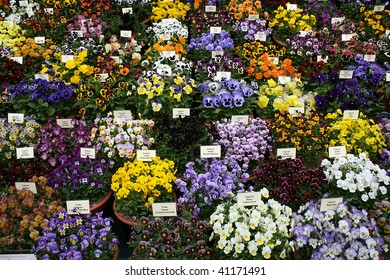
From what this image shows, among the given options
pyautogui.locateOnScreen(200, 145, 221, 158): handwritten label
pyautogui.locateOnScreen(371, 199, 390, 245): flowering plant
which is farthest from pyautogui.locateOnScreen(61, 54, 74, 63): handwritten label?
pyautogui.locateOnScreen(371, 199, 390, 245): flowering plant

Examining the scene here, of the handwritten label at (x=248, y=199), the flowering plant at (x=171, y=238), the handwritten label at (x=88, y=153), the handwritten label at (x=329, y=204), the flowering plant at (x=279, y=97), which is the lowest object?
the flowering plant at (x=171, y=238)

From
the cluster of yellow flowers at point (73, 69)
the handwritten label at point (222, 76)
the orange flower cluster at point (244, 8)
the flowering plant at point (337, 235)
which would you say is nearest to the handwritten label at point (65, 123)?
the cluster of yellow flowers at point (73, 69)

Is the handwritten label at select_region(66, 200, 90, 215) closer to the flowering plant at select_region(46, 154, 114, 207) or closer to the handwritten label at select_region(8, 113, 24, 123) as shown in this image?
the flowering plant at select_region(46, 154, 114, 207)

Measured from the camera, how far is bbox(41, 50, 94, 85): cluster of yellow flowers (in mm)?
4910

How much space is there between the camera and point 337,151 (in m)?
3.99

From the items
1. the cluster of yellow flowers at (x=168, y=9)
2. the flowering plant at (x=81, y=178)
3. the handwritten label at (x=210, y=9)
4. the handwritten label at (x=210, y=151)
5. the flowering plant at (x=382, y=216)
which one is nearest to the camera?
the flowering plant at (x=382, y=216)

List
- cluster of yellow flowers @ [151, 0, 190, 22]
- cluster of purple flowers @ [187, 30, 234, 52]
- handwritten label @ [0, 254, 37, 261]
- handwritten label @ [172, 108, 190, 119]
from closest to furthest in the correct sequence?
handwritten label @ [0, 254, 37, 261] → handwritten label @ [172, 108, 190, 119] → cluster of purple flowers @ [187, 30, 234, 52] → cluster of yellow flowers @ [151, 0, 190, 22]

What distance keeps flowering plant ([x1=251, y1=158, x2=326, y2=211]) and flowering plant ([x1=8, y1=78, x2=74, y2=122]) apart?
8.36 ft

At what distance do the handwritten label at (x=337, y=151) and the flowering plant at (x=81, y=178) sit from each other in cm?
233

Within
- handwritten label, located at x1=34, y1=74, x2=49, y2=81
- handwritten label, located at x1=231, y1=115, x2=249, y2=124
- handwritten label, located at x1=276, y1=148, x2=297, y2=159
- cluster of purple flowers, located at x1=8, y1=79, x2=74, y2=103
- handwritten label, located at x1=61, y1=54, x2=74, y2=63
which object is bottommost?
handwritten label, located at x1=276, y1=148, x2=297, y2=159

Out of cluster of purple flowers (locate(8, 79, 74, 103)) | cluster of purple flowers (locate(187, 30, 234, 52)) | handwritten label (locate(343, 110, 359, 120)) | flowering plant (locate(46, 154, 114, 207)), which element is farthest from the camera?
cluster of purple flowers (locate(187, 30, 234, 52))

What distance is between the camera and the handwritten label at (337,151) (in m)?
3.98

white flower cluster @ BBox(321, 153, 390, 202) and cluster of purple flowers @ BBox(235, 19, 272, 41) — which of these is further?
cluster of purple flowers @ BBox(235, 19, 272, 41)

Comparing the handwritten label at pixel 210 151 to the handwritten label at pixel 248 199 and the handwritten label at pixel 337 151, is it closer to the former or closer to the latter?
the handwritten label at pixel 248 199
